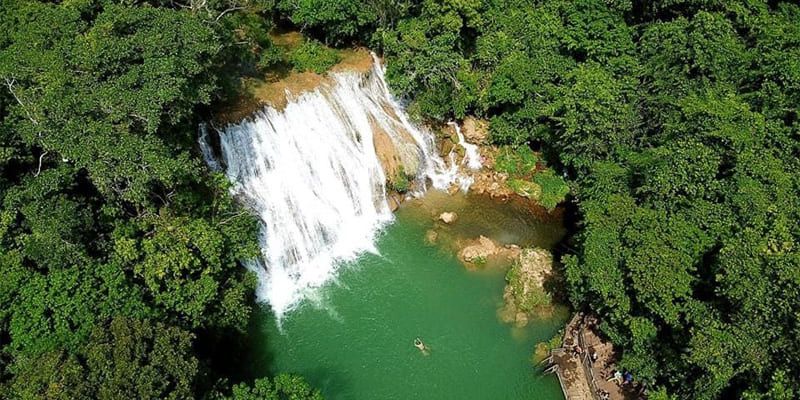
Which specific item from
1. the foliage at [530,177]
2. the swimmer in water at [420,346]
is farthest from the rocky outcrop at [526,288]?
the foliage at [530,177]

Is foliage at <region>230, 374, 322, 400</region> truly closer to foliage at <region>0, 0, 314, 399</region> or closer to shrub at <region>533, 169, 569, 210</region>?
foliage at <region>0, 0, 314, 399</region>

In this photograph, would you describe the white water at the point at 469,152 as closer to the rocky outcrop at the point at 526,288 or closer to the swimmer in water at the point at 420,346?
the rocky outcrop at the point at 526,288

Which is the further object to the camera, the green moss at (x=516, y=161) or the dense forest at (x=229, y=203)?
the green moss at (x=516, y=161)

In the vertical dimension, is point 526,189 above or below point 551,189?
below

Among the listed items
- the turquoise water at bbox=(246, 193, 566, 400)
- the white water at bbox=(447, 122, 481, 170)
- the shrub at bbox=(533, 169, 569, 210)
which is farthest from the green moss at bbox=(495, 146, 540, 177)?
the turquoise water at bbox=(246, 193, 566, 400)

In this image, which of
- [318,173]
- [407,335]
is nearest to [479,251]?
[407,335]

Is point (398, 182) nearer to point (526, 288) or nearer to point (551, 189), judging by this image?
point (551, 189)
